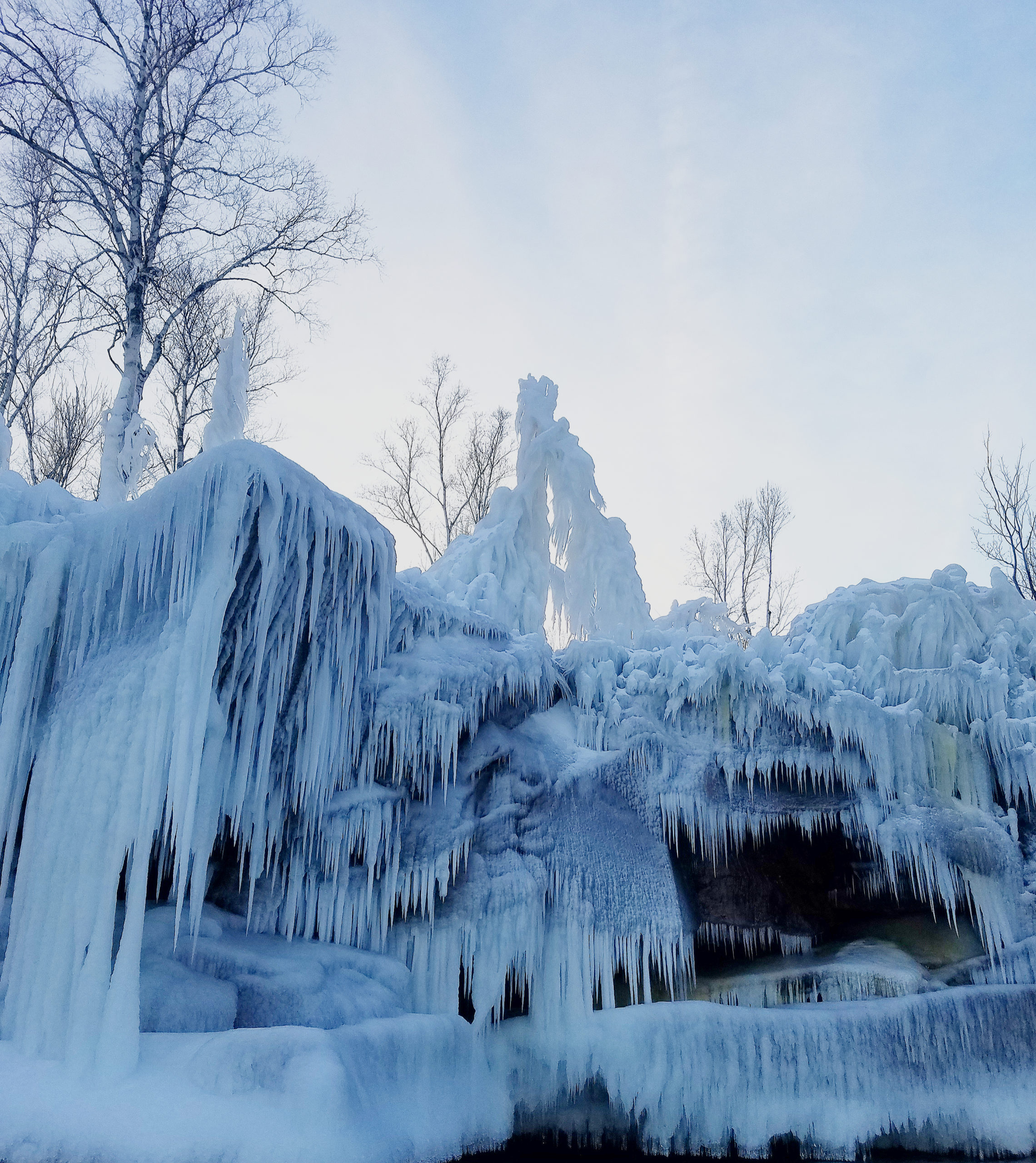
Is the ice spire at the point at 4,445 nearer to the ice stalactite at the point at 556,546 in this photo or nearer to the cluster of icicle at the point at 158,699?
the cluster of icicle at the point at 158,699

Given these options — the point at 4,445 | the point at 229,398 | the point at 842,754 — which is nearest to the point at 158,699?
the point at 4,445

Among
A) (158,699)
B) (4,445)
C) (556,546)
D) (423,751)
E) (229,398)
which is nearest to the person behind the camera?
(158,699)

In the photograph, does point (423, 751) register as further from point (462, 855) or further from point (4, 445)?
point (4, 445)

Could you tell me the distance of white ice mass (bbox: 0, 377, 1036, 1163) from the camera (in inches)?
187

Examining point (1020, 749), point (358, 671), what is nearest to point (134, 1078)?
point (358, 671)

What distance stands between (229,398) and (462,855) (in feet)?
16.1

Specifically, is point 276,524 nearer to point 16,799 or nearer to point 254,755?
point 254,755

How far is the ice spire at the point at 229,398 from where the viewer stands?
8.25m

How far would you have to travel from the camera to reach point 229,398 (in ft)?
27.2

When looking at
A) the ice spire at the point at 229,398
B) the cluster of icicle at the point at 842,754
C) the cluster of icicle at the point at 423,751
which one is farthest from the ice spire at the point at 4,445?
the cluster of icicle at the point at 842,754

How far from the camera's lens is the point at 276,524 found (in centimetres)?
538

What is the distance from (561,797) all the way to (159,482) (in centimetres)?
396

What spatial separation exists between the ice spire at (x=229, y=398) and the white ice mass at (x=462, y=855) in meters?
0.05

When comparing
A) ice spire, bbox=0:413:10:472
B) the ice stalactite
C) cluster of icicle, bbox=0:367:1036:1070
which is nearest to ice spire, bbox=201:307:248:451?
ice spire, bbox=0:413:10:472
